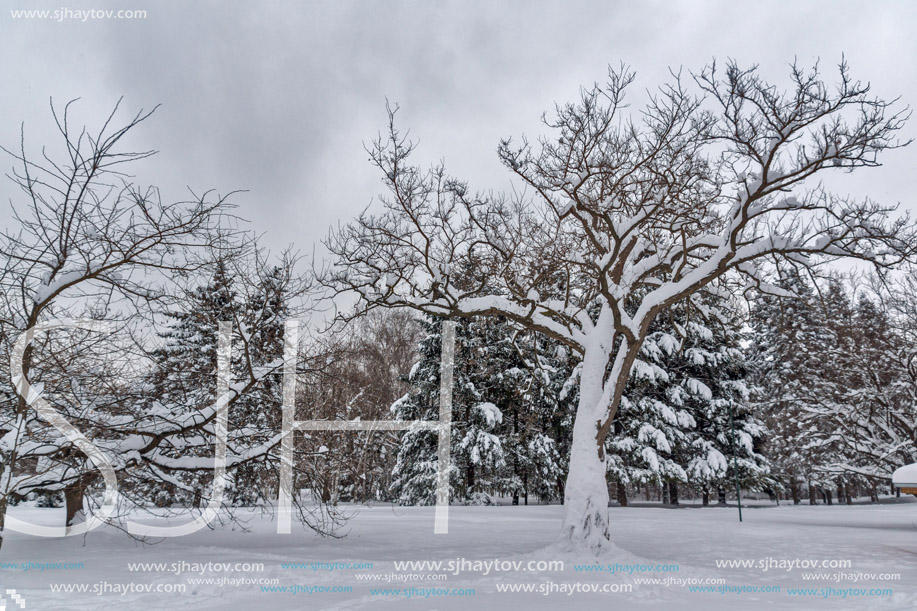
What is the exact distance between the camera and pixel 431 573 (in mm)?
7203

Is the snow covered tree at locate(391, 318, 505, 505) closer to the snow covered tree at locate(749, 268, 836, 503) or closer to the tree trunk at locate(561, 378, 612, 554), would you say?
the snow covered tree at locate(749, 268, 836, 503)

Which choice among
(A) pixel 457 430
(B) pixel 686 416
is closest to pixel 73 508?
(A) pixel 457 430

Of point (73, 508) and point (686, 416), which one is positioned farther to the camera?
point (686, 416)

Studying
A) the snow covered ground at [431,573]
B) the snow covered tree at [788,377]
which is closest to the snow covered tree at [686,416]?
the snow covered tree at [788,377]

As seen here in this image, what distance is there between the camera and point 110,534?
944 centimetres

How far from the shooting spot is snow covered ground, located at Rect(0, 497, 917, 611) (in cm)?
582

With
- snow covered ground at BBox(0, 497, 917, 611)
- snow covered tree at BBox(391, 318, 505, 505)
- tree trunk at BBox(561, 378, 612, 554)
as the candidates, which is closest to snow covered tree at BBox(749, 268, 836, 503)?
snow covered tree at BBox(391, 318, 505, 505)

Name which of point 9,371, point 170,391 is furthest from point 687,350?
point 9,371

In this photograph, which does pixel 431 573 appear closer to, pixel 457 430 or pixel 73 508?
pixel 73 508

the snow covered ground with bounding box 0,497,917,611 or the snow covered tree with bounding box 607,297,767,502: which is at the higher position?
the snow covered tree with bounding box 607,297,767,502

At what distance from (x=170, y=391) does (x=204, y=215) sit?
3.18 meters

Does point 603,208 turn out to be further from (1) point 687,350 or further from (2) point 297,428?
(1) point 687,350

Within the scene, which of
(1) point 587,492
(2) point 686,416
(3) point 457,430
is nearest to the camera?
(1) point 587,492

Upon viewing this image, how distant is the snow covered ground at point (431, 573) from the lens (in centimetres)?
582
